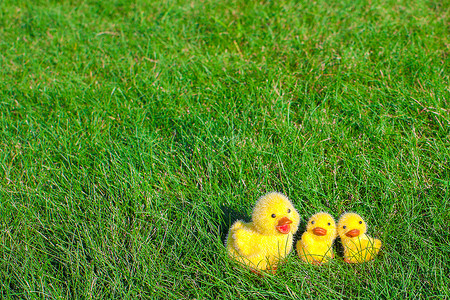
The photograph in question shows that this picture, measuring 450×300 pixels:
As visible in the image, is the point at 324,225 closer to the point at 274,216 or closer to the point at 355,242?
the point at 355,242

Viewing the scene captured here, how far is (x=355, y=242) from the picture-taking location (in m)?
1.98

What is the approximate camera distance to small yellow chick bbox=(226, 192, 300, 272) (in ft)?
6.03

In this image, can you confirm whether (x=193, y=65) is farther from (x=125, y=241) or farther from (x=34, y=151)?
(x=125, y=241)

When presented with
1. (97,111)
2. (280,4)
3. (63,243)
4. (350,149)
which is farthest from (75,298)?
(280,4)

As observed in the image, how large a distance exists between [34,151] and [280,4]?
253 centimetres

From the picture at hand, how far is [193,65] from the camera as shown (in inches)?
132

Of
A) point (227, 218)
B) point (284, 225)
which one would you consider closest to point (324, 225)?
point (284, 225)

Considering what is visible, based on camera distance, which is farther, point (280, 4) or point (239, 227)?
point (280, 4)

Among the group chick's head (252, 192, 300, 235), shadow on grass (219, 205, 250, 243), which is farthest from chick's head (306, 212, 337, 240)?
shadow on grass (219, 205, 250, 243)

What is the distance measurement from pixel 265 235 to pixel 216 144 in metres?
0.87

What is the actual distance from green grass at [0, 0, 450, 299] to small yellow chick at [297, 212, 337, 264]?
0.06 m

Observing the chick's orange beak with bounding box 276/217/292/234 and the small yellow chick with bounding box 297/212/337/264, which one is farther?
the small yellow chick with bounding box 297/212/337/264

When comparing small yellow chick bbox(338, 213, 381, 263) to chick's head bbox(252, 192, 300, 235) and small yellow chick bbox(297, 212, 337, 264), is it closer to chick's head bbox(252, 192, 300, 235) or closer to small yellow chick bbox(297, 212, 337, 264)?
small yellow chick bbox(297, 212, 337, 264)

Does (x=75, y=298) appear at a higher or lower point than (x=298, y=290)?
lower
